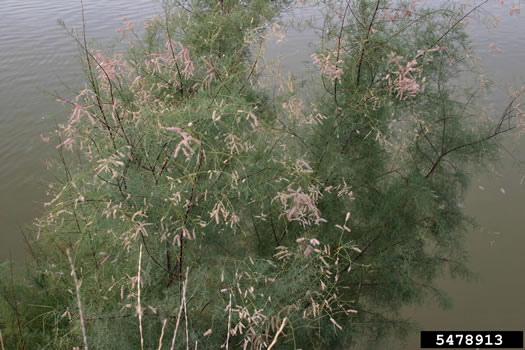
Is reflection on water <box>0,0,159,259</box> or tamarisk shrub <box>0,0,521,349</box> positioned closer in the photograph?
tamarisk shrub <box>0,0,521,349</box>

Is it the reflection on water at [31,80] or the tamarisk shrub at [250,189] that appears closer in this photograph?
the tamarisk shrub at [250,189]

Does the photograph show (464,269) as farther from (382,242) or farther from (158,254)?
(158,254)

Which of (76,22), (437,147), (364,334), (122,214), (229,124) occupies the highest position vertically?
(76,22)

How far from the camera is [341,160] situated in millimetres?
2805

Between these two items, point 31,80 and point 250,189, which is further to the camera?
point 31,80

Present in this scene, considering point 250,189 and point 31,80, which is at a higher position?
point 31,80

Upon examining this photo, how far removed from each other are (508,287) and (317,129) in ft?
10.0

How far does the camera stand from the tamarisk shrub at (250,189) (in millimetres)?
2037

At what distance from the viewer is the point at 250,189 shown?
7.40ft

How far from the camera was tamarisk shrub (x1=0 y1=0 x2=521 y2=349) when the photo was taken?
2037mm

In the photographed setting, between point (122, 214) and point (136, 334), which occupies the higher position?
point (122, 214)

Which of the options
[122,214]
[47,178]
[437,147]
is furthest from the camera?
[47,178]

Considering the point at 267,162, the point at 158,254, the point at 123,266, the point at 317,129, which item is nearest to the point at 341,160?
the point at 317,129

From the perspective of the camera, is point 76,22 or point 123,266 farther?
point 76,22
